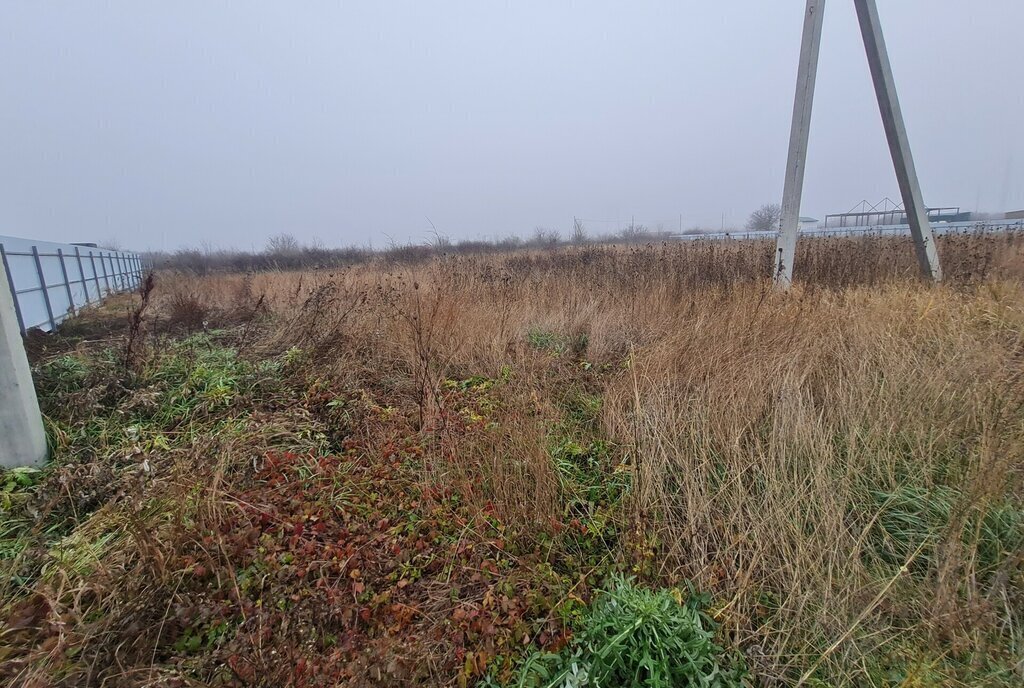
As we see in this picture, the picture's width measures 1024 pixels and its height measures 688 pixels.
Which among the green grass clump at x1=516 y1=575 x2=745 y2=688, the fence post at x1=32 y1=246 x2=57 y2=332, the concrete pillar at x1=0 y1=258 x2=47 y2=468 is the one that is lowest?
the green grass clump at x1=516 y1=575 x2=745 y2=688

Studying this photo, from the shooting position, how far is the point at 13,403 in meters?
2.29

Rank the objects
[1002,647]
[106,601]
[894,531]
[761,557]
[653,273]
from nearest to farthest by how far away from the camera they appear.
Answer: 1. [1002,647]
2. [106,601]
3. [761,557]
4. [894,531]
5. [653,273]

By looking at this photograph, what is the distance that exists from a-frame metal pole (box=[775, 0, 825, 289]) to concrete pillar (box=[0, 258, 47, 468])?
23.4ft

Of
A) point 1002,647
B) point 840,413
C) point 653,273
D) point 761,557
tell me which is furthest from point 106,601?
point 653,273

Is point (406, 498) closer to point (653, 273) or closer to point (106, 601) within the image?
point (106, 601)

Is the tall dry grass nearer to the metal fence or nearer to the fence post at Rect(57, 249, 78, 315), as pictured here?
the metal fence

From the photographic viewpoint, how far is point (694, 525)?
1844 millimetres

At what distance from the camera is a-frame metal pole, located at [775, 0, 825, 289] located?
4.78 meters

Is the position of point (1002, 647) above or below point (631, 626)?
below

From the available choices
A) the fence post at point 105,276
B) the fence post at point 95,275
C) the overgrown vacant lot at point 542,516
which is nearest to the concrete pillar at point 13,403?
the overgrown vacant lot at point 542,516

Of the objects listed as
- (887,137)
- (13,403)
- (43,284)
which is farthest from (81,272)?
(887,137)

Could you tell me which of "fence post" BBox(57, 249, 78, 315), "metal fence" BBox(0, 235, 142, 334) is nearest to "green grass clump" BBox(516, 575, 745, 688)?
"metal fence" BBox(0, 235, 142, 334)

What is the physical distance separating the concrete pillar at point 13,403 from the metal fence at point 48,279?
3107 millimetres

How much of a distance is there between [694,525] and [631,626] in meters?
0.71
